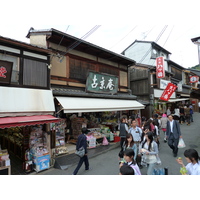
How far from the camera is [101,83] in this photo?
→ 10891 mm

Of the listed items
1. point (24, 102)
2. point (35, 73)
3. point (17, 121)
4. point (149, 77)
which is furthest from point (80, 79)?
point (149, 77)

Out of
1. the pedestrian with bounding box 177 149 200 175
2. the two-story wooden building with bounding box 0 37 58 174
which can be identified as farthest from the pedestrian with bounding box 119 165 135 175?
the two-story wooden building with bounding box 0 37 58 174

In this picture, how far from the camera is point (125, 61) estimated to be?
44.2 feet

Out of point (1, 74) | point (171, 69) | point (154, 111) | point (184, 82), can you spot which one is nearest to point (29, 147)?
point (1, 74)

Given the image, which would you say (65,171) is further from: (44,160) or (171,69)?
(171,69)

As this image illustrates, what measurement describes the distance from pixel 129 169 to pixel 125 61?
12.0 meters

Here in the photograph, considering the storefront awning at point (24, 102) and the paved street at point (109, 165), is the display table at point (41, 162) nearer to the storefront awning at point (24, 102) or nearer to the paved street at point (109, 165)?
the paved street at point (109, 165)

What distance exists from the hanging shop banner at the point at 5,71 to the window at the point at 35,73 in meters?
0.70

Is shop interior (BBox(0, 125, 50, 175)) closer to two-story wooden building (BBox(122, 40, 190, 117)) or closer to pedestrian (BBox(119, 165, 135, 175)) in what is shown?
pedestrian (BBox(119, 165, 135, 175))

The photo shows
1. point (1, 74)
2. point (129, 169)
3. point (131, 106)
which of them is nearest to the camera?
point (129, 169)

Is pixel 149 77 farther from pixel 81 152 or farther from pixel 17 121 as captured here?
pixel 17 121

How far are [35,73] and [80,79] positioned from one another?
350 cm

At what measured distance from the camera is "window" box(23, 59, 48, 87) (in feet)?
22.3

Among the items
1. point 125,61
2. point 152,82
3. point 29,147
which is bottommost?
point 29,147
